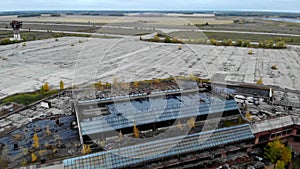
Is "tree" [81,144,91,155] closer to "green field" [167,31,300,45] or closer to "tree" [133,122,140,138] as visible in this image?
"tree" [133,122,140,138]

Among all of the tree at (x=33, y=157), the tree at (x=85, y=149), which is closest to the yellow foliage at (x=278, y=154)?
the tree at (x=85, y=149)

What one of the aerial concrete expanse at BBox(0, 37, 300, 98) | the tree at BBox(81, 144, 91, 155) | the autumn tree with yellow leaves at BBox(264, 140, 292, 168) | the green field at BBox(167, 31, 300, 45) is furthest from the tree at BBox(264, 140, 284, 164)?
the green field at BBox(167, 31, 300, 45)

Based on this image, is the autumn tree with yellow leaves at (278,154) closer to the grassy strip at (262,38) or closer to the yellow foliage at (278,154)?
the yellow foliage at (278,154)

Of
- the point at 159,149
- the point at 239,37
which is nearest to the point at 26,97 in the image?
the point at 159,149

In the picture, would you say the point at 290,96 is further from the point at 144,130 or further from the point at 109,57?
the point at 109,57

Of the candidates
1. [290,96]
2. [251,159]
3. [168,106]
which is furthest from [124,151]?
[290,96]

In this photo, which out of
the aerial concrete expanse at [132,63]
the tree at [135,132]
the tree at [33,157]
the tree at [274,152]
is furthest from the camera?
the aerial concrete expanse at [132,63]

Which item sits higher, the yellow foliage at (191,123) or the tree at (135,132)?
the yellow foliage at (191,123)
